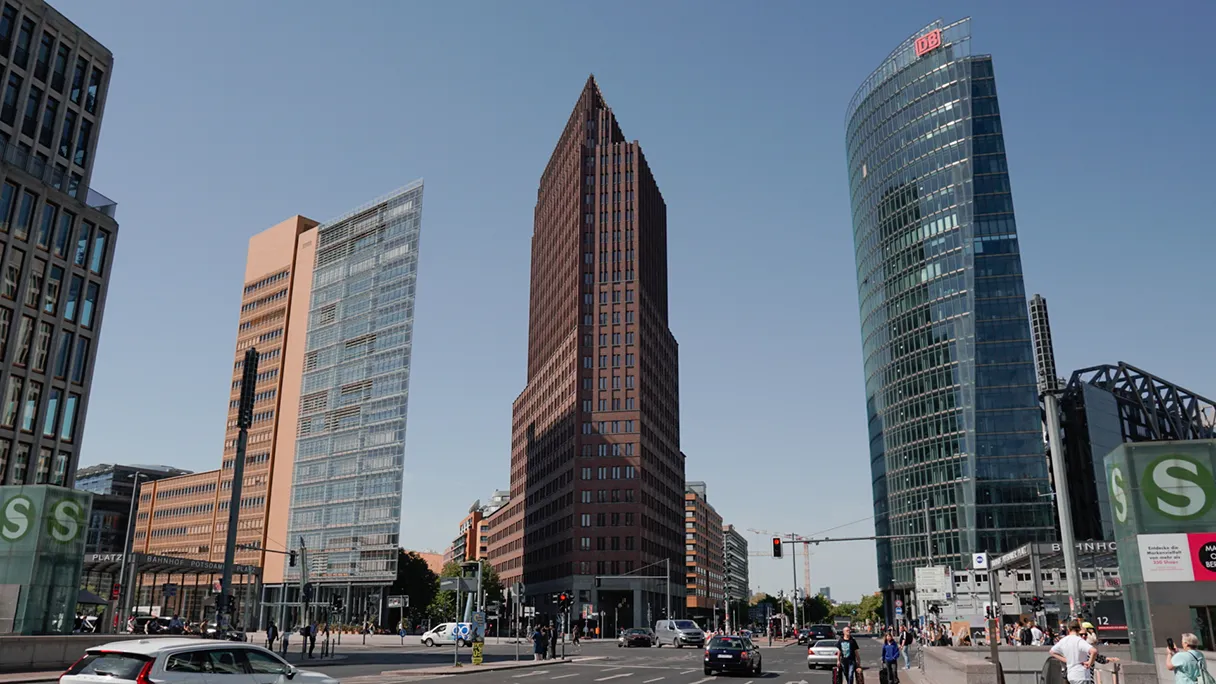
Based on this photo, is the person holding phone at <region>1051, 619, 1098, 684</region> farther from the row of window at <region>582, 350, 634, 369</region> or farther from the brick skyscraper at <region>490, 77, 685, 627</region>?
the row of window at <region>582, 350, 634, 369</region>

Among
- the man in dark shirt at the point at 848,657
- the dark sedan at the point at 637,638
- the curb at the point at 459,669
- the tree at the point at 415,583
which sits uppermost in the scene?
the tree at the point at 415,583

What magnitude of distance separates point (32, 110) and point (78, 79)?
448cm

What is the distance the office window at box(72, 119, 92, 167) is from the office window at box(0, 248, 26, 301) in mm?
10318

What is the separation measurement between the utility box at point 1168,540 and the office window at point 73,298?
2199 inches

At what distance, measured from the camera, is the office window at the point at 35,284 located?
50.9 metres

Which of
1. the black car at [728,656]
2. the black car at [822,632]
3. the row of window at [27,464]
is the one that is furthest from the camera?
the black car at [822,632]

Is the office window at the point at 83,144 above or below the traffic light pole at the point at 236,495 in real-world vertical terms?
above

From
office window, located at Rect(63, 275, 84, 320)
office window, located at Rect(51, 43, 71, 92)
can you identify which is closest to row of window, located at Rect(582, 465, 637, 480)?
office window, located at Rect(63, 275, 84, 320)

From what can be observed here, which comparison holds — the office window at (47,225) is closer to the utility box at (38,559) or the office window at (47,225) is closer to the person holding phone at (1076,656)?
the utility box at (38,559)

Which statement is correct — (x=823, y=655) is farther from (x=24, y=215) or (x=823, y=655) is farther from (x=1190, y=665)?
(x=24, y=215)

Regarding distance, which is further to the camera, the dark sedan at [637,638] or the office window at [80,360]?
the dark sedan at [637,638]

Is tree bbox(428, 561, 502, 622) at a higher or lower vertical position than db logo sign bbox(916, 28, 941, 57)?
lower

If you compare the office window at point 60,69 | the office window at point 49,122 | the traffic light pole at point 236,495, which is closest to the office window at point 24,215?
the office window at point 49,122

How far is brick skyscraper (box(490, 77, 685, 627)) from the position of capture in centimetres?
11956
